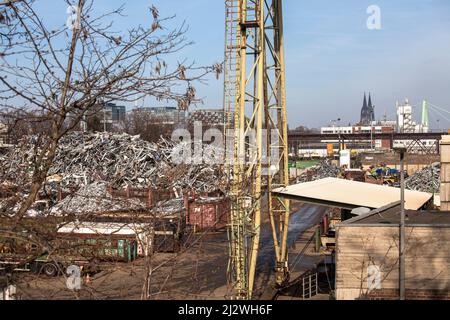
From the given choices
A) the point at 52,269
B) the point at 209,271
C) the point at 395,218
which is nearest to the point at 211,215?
the point at 209,271

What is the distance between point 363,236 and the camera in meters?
12.6

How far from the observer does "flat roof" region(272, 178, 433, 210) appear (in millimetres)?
18422

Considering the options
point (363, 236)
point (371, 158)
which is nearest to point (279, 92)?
point (363, 236)

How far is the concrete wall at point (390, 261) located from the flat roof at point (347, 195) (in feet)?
18.5

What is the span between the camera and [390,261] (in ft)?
40.5

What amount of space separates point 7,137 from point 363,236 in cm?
881

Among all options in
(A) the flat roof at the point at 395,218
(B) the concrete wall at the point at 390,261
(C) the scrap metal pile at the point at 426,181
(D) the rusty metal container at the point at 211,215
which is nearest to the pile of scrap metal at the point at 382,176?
(C) the scrap metal pile at the point at 426,181

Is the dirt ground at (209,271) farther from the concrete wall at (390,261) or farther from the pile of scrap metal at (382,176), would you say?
the pile of scrap metal at (382,176)

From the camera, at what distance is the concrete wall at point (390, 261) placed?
12.1 m

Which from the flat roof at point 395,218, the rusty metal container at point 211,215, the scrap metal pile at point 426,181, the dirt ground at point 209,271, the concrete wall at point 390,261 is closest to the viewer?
the rusty metal container at point 211,215

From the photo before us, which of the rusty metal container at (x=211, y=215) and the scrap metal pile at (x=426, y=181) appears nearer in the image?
the rusty metal container at (x=211, y=215)

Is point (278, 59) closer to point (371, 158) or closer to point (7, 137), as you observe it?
point (7, 137)

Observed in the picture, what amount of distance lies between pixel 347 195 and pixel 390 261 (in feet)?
24.3

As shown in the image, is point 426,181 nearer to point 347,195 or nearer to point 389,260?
point 347,195
